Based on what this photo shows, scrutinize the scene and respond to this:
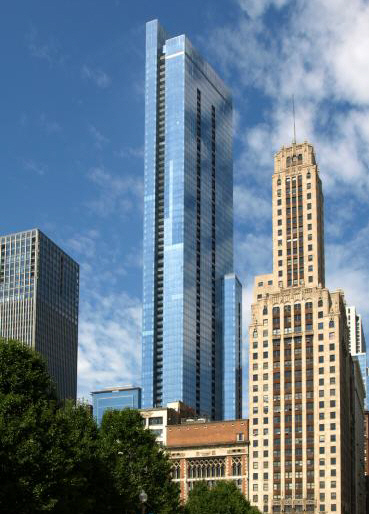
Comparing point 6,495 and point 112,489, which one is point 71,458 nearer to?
point 6,495

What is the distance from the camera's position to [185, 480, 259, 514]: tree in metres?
152

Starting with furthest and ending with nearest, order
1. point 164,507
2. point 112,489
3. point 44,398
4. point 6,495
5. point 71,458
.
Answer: point 164,507 < point 112,489 < point 44,398 < point 71,458 < point 6,495

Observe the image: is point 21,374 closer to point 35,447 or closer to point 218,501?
point 35,447

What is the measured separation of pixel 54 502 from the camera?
83500mm

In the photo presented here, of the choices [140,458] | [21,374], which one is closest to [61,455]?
[21,374]

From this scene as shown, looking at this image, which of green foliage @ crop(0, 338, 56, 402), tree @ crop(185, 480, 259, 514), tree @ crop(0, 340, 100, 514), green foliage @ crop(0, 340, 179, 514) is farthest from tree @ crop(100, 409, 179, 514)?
tree @ crop(185, 480, 259, 514)

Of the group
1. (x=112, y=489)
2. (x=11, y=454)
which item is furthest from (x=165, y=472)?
(x=11, y=454)

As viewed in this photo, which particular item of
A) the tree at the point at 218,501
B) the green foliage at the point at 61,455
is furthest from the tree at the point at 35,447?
the tree at the point at 218,501

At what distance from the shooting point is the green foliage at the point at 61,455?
8388 cm

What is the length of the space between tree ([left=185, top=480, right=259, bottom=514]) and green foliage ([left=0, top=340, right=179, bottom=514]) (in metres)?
31.6

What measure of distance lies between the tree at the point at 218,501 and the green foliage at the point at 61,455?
31650 mm

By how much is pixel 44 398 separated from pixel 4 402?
266 inches

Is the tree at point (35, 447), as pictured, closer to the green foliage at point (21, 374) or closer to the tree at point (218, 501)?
the green foliage at point (21, 374)

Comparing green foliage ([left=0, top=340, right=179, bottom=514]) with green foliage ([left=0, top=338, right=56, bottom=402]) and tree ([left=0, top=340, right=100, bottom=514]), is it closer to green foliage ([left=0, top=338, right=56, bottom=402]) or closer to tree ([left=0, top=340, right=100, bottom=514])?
tree ([left=0, top=340, right=100, bottom=514])
